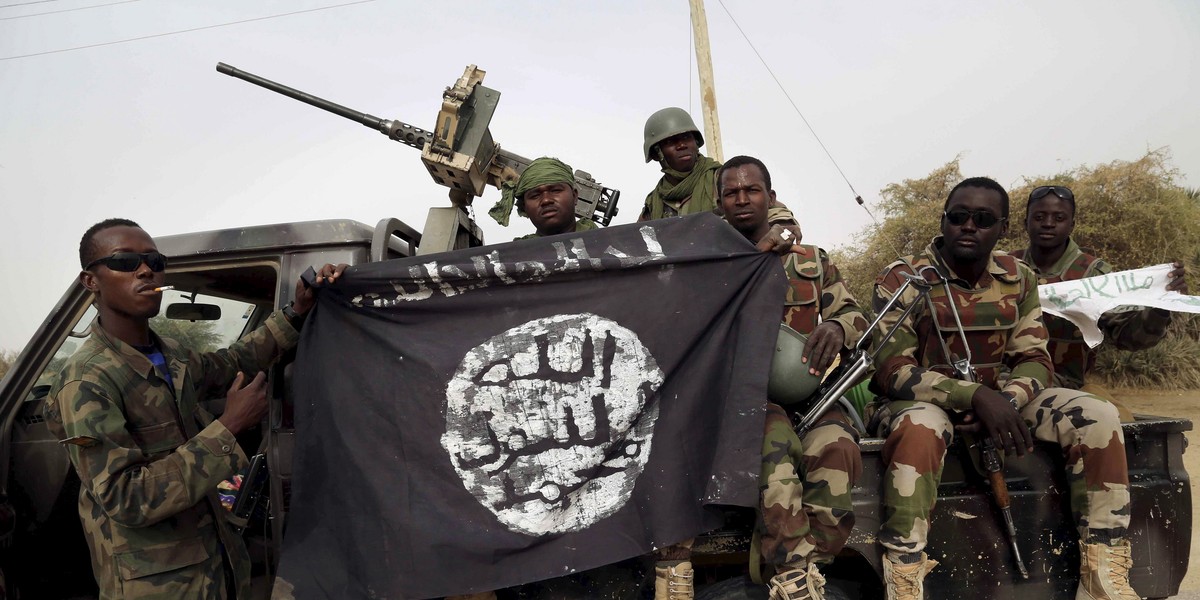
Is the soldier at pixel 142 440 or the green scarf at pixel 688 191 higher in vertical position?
the green scarf at pixel 688 191

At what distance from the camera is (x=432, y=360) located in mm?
2809

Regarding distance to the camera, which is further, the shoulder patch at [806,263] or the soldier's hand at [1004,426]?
the shoulder patch at [806,263]

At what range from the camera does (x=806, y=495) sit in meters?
2.54

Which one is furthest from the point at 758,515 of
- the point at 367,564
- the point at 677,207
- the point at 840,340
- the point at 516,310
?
the point at 677,207

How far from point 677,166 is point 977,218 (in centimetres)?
200

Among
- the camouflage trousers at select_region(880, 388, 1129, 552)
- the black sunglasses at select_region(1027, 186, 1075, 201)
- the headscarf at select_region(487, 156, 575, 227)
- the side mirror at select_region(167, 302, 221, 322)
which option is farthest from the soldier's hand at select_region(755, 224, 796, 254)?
the side mirror at select_region(167, 302, 221, 322)

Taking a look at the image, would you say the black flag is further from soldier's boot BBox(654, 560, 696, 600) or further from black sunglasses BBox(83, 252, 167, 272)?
black sunglasses BBox(83, 252, 167, 272)

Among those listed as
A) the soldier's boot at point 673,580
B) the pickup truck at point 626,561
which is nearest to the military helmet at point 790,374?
the pickup truck at point 626,561

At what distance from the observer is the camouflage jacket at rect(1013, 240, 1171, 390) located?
144 inches

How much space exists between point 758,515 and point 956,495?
2.35 ft

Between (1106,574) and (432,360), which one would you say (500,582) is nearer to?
(432,360)

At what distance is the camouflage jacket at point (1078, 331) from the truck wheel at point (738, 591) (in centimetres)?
183

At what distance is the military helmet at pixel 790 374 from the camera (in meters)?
2.71

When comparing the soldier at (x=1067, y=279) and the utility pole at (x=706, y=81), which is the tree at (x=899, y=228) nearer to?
the utility pole at (x=706, y=81)
